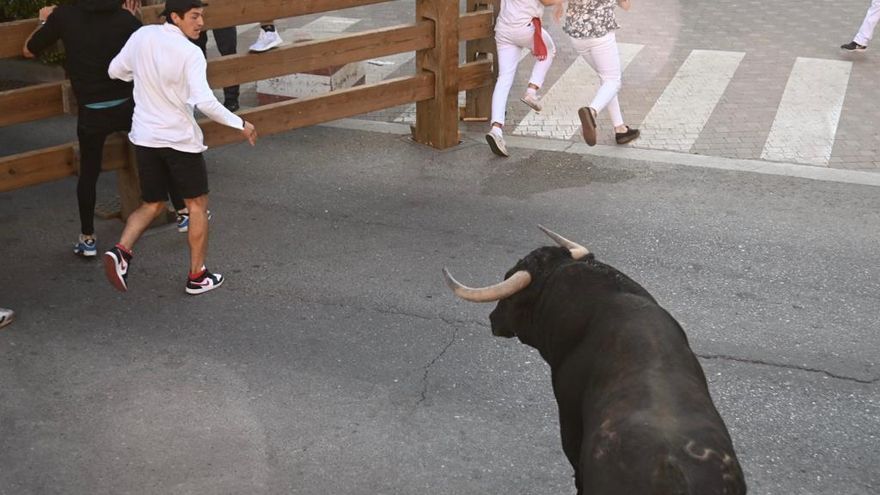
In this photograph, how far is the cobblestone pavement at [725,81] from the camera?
35.8ft

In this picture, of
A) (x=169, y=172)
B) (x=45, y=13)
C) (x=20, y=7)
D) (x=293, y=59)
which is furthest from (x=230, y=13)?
(x=20, y=7)

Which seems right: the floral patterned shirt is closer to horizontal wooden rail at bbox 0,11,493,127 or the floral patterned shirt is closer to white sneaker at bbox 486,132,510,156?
horizontal wooden rail at bbox 0,11,493,127

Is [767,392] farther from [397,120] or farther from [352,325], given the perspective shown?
[397,120]

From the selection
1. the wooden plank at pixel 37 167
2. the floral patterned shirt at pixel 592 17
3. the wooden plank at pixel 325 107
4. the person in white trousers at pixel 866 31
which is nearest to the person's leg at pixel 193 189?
the wooden plank at pixel 37 167

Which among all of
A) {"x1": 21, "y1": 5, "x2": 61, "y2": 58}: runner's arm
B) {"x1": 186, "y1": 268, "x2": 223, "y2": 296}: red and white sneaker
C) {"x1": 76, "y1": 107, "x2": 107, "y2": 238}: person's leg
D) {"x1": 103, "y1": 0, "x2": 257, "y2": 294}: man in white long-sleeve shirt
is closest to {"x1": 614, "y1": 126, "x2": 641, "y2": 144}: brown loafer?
{"x1": 103, "y1": 0, "x2": 257, "y2": 294}: man in white long-sleeve shirt

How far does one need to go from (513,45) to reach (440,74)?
0.71 meters

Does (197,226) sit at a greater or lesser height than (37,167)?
lesser

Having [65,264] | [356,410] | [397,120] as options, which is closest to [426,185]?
[397,120]

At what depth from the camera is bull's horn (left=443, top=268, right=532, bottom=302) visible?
4.87 metres

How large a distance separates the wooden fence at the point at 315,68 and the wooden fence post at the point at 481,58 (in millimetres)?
12

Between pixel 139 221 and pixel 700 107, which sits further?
pixel 700 107

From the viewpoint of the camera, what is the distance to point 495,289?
4.91 meters

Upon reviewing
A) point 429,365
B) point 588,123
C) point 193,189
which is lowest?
point 429,365

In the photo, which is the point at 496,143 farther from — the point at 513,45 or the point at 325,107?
the point at 325,107
